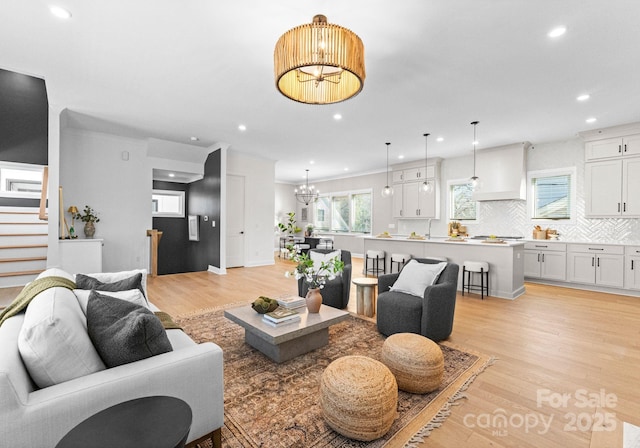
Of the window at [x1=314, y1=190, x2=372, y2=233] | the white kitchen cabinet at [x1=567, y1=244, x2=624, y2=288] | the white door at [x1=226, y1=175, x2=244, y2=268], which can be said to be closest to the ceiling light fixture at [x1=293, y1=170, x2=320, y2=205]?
the window at [x1=314, y1=190, x2=372, y2=233]

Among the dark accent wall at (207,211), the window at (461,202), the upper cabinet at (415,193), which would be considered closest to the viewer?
the dark accent wall at (207,211)

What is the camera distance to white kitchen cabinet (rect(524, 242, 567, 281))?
5.67m

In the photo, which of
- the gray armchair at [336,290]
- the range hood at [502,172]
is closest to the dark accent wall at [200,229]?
the gray armchair at [336,290]

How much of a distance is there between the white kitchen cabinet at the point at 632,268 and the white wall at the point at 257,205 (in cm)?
739

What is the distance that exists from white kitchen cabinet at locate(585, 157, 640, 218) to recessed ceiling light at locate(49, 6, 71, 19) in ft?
25.8

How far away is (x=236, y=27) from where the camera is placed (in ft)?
8.64

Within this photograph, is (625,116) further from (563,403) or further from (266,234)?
(266,234)

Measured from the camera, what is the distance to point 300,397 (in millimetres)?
2062

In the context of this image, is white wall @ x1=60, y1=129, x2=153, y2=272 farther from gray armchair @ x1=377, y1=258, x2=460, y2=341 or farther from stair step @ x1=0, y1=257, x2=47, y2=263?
gray armchair @ x1=377, y1=258, x2=460, y2=341

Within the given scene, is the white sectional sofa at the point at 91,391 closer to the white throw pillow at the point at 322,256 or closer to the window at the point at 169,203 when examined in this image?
the white throw pillow at the point at 322,256

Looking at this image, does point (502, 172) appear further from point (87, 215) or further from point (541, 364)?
point (87, 215)

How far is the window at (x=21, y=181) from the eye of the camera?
5242 mm

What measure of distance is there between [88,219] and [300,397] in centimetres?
597

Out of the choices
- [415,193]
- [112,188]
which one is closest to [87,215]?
[112,188]
